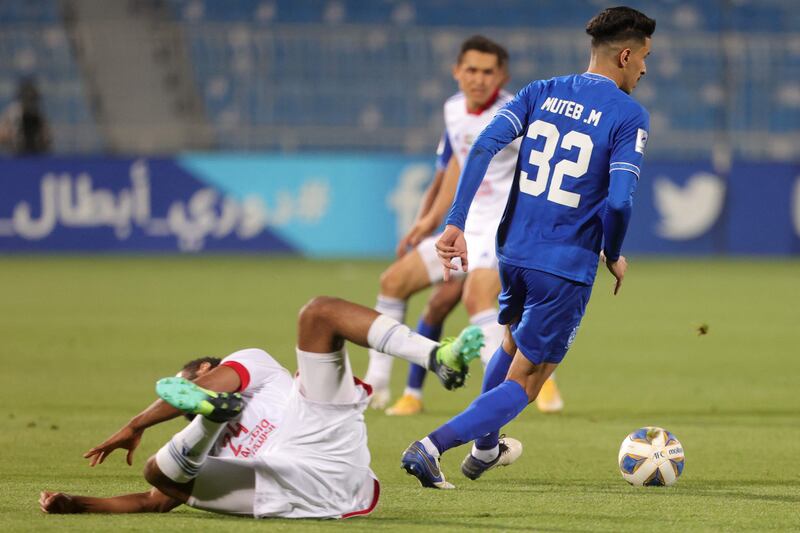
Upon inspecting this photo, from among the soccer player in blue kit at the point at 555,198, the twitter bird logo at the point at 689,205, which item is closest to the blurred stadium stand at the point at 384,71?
the twitter bird logo at the point at 689,205

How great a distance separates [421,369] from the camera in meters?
8.45

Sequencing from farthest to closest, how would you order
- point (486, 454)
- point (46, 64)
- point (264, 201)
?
point (46, 64)
point (264, 201)
point (486, 454)

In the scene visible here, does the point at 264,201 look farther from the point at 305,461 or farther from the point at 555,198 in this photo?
the point at 305,461

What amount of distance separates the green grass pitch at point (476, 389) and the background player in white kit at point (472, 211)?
0.57 m

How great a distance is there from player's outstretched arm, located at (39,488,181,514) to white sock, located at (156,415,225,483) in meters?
0.25

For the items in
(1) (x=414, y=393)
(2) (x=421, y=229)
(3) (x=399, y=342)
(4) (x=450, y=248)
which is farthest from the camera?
(1) (x=414, y=393)

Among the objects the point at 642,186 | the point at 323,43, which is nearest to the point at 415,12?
the point at 323,43

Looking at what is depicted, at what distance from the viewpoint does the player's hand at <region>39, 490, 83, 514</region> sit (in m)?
5.09

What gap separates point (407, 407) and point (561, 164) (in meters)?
3.07

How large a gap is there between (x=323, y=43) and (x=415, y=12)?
2257 mm

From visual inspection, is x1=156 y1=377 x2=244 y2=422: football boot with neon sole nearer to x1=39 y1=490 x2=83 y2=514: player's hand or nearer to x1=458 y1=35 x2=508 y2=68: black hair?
x1=39 y1=490 x2=83 y2=514: player's hand

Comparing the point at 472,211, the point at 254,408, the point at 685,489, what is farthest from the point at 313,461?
the point at 472,211

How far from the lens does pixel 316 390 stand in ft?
16.2

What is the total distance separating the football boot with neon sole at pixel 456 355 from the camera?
446cm
